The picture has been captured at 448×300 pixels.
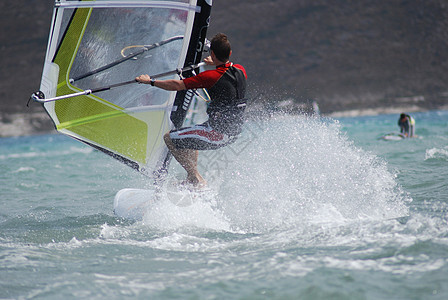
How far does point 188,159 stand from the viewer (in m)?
5.16

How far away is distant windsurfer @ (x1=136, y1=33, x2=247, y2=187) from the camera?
4.50m

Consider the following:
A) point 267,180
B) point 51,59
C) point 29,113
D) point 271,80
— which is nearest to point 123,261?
point 267,180

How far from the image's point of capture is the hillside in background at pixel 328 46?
38.7 meters

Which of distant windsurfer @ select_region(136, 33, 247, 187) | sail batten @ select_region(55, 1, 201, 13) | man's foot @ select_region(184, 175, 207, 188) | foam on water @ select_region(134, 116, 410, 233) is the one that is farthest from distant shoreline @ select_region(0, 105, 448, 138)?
distant windsurfer @ select_region(136, 33, 247, 187)

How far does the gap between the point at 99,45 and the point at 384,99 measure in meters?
37.6

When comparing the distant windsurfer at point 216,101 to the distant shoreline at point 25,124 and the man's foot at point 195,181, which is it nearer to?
the man's foot at point 195,181

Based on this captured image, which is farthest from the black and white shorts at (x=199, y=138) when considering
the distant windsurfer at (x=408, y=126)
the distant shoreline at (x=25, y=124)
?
the distant shoreline at (x=25, y=124)

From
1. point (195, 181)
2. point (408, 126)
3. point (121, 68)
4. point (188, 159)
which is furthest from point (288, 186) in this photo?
point (408, 126)

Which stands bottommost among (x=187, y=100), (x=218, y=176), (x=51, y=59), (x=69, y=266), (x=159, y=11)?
(x=69, y=266)

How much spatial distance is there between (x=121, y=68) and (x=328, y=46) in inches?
1586

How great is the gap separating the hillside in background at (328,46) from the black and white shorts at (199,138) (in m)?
32.5

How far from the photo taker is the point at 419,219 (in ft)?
12.8

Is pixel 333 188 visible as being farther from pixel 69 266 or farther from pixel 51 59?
pixel 51 59

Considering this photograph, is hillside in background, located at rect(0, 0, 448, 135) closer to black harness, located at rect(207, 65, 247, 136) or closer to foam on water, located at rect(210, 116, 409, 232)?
foam on water, located at rect(210, 116, 409, 232)
